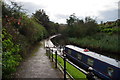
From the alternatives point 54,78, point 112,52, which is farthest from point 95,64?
point 112,52

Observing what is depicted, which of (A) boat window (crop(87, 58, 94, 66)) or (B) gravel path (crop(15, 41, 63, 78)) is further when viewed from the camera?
(A) boat window (crop(87, 58, 94, 66))

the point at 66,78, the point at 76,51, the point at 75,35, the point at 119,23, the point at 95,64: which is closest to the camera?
the point at 66,78

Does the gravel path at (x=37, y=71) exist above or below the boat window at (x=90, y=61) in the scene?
above

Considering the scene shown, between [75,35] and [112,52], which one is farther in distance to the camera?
[75,35]

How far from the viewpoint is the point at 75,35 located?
29125 millimetres

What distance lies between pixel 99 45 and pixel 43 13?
22.2 m

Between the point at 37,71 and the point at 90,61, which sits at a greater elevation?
the point at 37,71

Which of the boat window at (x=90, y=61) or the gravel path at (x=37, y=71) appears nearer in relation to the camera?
the gravel path at (x=37, y=71)

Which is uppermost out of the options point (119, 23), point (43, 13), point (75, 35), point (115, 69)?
point (43, 13)

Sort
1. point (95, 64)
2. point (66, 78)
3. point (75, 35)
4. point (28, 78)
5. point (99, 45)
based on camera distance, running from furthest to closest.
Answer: point (75, 35), point (99, 45), point (95, 64), point (28, 78), point (66, 78)

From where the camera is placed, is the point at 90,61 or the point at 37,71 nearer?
the point at 37,71

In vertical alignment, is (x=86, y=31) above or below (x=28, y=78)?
above

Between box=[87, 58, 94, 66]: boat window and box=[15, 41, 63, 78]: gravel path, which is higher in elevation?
box=[15, 41, 63, 78]: gravel path

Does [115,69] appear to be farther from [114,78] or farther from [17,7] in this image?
[17,7]
